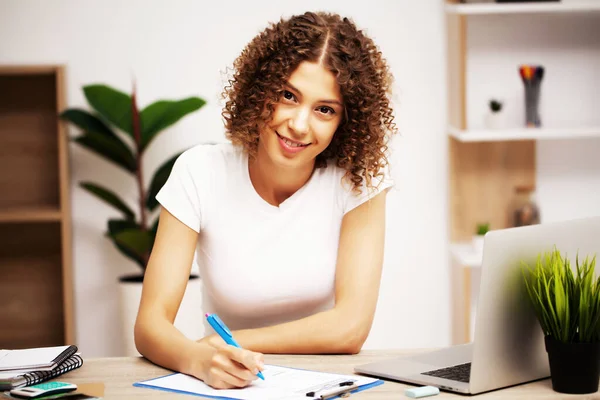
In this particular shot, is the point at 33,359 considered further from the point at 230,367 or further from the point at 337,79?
the point at 337,79

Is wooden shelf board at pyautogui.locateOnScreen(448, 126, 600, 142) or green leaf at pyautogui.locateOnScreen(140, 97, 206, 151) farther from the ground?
green leaf at pyautogui.locateOnScreen(140, 97, 206, 151)

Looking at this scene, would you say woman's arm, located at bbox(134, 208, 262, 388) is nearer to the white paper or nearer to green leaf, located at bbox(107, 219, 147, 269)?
the white paper

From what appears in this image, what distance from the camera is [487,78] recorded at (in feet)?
11.3

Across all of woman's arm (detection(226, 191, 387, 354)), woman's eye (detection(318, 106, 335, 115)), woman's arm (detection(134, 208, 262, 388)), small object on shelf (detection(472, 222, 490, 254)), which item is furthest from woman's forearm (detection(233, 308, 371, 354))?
small object on shelf (detection(472, 222, 490, 254))

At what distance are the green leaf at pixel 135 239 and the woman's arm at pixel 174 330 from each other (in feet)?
3.99

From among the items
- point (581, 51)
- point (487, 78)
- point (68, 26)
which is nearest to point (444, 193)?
point (487, 78)

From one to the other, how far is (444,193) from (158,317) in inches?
83.5

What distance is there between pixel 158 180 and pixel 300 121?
5.07ft

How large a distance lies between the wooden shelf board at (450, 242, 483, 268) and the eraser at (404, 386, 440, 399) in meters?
1.95

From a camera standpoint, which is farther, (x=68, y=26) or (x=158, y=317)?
(x=68, y=26)

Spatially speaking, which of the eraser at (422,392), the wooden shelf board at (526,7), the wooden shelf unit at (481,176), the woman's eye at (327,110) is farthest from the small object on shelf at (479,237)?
the eraser at (422,392)

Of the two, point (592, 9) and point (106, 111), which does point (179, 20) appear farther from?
point (592, 9)

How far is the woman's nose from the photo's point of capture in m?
1.72

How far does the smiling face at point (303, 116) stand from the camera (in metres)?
1.74
